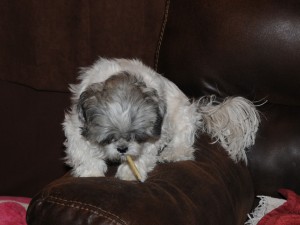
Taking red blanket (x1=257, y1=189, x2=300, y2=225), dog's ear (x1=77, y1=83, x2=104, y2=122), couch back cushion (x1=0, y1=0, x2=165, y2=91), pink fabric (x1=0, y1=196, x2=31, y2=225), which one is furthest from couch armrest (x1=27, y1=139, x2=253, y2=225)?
couch back cushion (x1=0, y1=0, x2=165, y2=91)

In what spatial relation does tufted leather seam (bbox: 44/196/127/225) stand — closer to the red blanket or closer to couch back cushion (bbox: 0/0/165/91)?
the red blanket

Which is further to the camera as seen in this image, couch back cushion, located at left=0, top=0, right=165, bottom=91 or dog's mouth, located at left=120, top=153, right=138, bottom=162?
couch back cushion, located at left=0, top=0, right=165, bottom=91

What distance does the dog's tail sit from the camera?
210 centimetres

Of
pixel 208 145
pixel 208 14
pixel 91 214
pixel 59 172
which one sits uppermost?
pixel 208 14

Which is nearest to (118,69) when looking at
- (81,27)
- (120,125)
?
(120,125)

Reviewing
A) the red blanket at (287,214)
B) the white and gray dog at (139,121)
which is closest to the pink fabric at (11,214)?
the white and gray dog at (139,121)

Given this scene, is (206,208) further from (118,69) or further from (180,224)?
(118,69)

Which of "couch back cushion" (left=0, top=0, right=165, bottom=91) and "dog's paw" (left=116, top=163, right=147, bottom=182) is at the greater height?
"couch back cushion" (left=0, top=0, right=165, bottom=91)

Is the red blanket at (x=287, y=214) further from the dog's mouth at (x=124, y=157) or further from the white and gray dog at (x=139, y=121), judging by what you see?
the dog's mouth at (x=124, y=157)

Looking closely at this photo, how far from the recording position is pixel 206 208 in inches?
59.4

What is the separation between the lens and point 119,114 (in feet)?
5.49

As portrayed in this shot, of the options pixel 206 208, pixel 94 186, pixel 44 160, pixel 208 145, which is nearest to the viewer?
pixel 94 186

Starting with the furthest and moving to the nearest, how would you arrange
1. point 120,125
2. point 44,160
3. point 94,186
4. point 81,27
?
point 44,160 → point 81,27 → point 120,125 → point 94,186

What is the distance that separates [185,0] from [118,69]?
513mm
